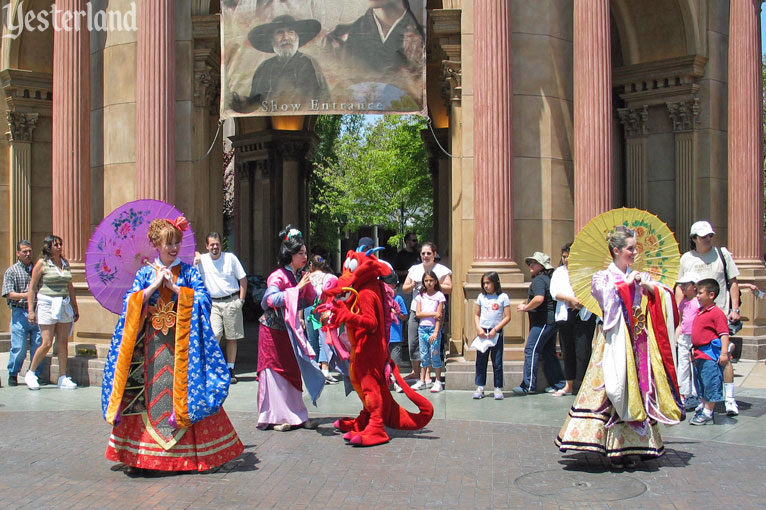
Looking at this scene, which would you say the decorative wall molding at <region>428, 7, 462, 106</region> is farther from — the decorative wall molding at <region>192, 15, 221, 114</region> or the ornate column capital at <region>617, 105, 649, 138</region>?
the ornate column capital at <region>617, 105, 649, 138</region>

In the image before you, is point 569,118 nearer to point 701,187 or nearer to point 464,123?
point 464,123

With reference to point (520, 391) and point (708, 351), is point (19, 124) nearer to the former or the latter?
point (520, 391)

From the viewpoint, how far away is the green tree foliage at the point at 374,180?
38.7 meters

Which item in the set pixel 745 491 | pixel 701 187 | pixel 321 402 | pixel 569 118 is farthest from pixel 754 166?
pixel 745 491

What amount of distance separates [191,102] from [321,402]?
4818mm

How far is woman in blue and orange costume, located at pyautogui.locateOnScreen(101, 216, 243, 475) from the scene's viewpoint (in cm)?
673

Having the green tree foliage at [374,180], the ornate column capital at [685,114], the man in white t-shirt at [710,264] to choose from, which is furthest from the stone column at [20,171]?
the green tree foliage at [374,180]

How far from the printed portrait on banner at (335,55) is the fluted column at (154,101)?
80 cm

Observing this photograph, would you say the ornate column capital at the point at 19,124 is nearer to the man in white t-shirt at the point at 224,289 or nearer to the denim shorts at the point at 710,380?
the man in white t-shirt at the point at 224,289

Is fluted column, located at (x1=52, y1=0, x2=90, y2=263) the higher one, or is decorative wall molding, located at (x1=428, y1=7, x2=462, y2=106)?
decorative wall molding, located at (x1=428, y1=7, x2=462, y2=106)

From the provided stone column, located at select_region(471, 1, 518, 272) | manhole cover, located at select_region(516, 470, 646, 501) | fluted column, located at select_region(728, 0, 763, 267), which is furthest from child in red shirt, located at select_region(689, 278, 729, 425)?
fluted column, located at select_region(728, 0, 763, 267)

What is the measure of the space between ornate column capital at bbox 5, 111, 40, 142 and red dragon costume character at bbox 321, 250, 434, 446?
10.4 m

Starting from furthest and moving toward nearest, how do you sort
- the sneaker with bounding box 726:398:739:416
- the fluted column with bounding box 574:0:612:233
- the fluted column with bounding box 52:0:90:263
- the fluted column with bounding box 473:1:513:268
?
the fluted column with bounding box 52:0:90:263 → the fluted column with bounding box 574:0:612:233 → the fluted column with bounding box 473:1:513:268 → the sneaker with bounding box 726:398:739:416

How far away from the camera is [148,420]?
6.79 metres
